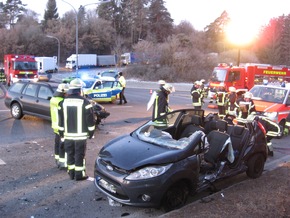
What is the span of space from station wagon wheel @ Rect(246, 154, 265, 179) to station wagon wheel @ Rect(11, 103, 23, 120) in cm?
883

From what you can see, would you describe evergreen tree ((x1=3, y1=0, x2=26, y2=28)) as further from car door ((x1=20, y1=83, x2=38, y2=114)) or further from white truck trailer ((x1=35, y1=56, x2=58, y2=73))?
car door ((x1=20, y1=83, x2=38, y2=114))

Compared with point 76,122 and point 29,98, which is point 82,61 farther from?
point 76,122

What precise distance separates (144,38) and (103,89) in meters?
62.2

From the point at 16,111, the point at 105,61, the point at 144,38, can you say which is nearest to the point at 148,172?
the point at 16,111

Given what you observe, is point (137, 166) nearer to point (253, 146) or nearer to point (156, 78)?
point (253, 146)

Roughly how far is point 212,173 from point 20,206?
3095 mm

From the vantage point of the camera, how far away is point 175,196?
4828 mm

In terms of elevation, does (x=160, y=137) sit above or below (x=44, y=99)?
above

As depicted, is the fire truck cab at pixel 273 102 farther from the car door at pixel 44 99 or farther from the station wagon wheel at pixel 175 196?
the car door at pixel 44 99

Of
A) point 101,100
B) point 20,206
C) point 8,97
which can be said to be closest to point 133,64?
point 101,100

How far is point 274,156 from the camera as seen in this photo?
8.42m

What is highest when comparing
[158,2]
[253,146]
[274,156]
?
[158,2]

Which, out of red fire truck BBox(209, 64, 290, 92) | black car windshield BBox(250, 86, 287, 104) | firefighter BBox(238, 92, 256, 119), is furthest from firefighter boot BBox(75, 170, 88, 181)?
red fire truck BBox(209, 64, 290, 92)

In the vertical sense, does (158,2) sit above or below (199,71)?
above
